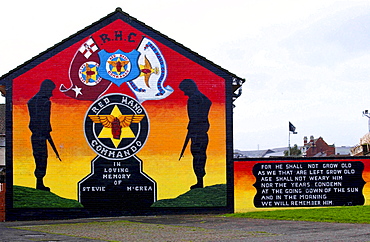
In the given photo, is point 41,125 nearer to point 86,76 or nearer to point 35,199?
point 86,76

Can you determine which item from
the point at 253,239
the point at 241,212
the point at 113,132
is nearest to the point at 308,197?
the point at 241,212

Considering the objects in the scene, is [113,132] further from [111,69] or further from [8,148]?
[8,148]

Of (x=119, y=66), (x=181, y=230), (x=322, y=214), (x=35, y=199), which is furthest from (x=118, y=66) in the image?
(x=322, y=214)

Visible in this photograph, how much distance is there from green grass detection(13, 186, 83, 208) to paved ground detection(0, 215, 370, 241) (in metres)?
0.93

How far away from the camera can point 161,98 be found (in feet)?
85.5

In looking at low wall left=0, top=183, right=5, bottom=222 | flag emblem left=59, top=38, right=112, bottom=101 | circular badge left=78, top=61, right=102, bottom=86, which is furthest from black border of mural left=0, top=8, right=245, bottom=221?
circular badge left=78, top=61, right=102, bottom=86

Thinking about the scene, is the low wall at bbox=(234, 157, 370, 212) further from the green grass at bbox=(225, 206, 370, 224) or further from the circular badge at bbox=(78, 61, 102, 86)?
the circular badge at bbox=(78, 61, 102, 86)

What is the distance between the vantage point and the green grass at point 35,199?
A: 995 inches

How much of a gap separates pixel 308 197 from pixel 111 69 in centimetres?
1065

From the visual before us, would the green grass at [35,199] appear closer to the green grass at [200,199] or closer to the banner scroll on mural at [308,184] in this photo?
the green grass at [200,199]

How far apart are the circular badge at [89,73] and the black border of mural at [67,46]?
125 cm

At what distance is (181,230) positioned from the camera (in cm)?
1917

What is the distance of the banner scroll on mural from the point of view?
2612cm

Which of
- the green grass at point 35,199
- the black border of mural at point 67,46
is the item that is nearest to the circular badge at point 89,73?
the black border of mural at point 67,46
